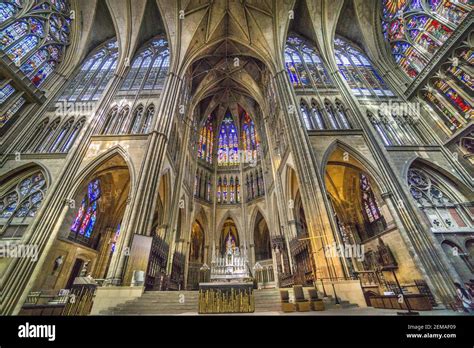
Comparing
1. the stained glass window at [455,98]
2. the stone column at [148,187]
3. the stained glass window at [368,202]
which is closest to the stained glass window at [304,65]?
the stained glass window at [455,98]

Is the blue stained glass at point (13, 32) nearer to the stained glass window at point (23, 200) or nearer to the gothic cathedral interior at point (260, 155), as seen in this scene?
the gothic cathedral interior at point (260, 155)

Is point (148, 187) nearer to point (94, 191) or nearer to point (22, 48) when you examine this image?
point (94, 191)

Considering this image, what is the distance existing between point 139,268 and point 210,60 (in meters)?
21.8

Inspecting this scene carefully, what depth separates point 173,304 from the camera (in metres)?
7.39

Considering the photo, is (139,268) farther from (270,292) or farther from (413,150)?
(413,150)

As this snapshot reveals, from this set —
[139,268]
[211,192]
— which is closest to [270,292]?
[139,268]

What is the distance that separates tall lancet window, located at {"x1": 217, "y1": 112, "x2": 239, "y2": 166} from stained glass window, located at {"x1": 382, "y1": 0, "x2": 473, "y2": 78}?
1825 cm

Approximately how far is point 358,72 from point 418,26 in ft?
14.2

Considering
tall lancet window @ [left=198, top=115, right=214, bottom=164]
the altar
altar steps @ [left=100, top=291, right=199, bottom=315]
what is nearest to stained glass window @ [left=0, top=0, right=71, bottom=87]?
tall lancet window @ [left=198, top=115, right=214, bottom=164]

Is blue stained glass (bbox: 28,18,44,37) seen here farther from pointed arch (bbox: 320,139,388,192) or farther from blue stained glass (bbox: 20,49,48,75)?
pointed arch (bbox: 320,139,388,192)

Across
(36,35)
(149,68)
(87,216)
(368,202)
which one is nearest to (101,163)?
(87,216)

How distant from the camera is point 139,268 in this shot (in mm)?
8891

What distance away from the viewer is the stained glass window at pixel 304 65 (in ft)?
53.5

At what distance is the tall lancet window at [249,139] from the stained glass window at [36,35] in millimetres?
19637
